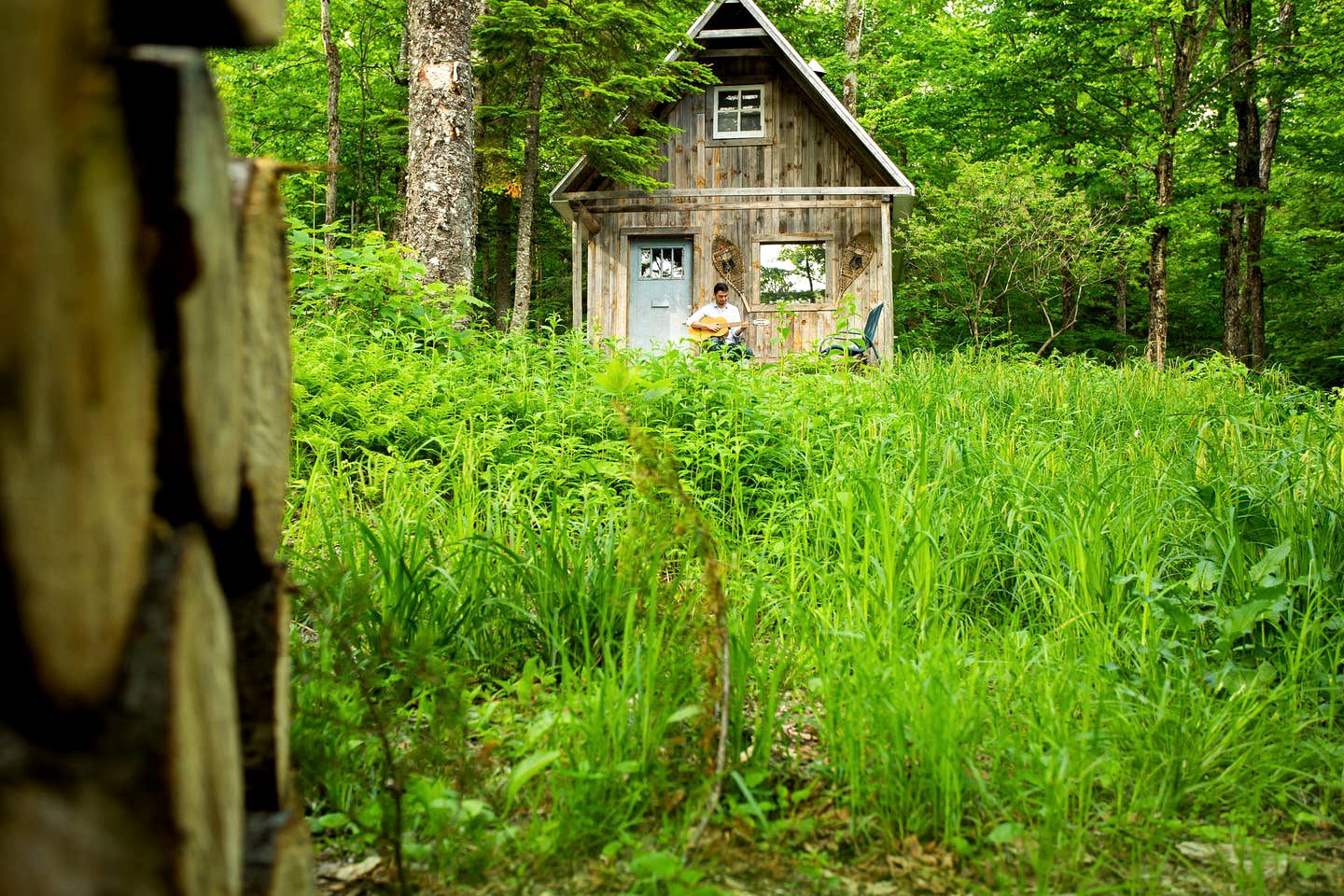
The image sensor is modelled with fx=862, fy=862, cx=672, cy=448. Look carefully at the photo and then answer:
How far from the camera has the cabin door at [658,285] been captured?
569 inches

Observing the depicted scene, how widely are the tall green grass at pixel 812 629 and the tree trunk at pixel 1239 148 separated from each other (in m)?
13.7

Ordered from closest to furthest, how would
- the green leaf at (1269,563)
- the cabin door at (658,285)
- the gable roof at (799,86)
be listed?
the green leaf at (1269,563), the gable roof at (799,86), the cabin door at (658,285)

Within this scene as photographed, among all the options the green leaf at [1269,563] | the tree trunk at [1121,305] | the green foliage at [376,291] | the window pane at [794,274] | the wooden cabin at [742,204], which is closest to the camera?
the green leaf at [1269,563]

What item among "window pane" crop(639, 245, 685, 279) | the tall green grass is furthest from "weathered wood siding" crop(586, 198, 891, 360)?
the tall green grass

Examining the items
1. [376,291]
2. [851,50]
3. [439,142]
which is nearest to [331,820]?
[376,291]

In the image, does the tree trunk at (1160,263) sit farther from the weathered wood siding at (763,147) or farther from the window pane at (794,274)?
the window pane at (794,274)

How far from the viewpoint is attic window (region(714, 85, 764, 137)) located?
562 inches

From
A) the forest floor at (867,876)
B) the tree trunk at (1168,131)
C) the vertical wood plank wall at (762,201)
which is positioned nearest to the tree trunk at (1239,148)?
the tree trunk at (1168,131)

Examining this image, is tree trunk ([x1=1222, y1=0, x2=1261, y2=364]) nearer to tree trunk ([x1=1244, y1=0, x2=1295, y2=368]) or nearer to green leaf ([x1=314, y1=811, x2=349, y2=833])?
tree trunk ([x1=1244, y1=0, x2=1295, y2=368])

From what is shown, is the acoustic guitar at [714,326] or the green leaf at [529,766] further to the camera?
the acoustic guitar at [714,326]

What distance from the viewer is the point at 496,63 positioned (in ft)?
41.5

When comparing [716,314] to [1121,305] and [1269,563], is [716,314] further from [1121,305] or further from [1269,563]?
[1121,305]

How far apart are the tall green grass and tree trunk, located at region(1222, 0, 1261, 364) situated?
13.7 m

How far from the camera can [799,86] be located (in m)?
13.9
